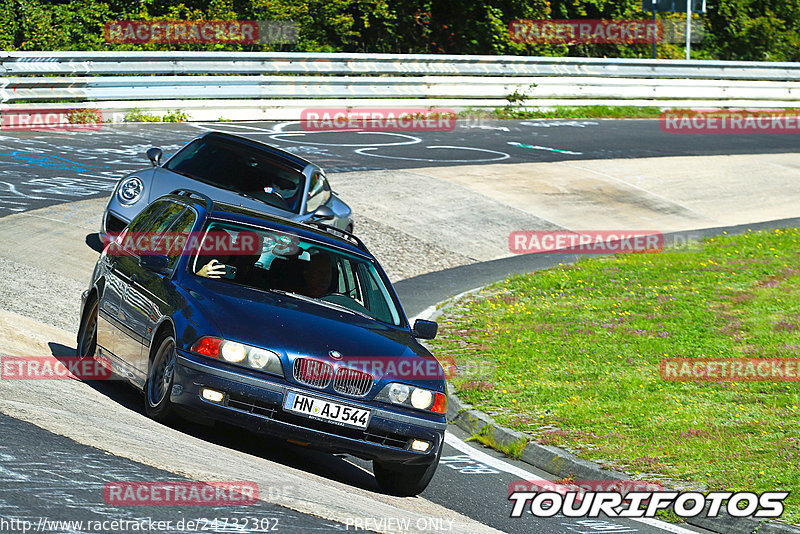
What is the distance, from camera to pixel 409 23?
122ft

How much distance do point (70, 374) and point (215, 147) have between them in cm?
553

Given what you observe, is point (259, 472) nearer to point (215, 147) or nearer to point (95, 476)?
point (95, 476)

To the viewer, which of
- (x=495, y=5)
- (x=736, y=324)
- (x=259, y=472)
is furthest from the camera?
(x=495, y=5)

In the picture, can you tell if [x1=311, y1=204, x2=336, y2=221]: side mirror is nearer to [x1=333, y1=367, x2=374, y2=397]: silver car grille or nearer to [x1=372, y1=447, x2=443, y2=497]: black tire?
[x1=372, y1=447, x2=443, y2=497]: black tire

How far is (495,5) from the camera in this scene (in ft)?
124

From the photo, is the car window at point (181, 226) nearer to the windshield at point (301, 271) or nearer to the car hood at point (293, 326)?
the windshield at point (301, 271)

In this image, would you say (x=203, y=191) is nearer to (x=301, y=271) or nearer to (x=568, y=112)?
(x=301, y=271)

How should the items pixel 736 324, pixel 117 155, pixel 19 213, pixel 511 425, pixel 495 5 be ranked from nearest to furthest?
pixel 511 425 < pixel 736 324 < pixel 19 213 < pixel 117 155 < pixel 495 5

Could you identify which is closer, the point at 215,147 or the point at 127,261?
the point at 127,261

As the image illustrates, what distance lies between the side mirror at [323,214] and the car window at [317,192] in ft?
0.17

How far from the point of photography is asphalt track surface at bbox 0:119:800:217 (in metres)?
17.9

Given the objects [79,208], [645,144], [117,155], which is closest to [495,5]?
[645,144]

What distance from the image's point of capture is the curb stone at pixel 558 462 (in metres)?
7.31

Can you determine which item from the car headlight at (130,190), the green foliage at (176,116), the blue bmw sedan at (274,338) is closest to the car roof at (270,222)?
the blue bmw sedan at (274,338)
